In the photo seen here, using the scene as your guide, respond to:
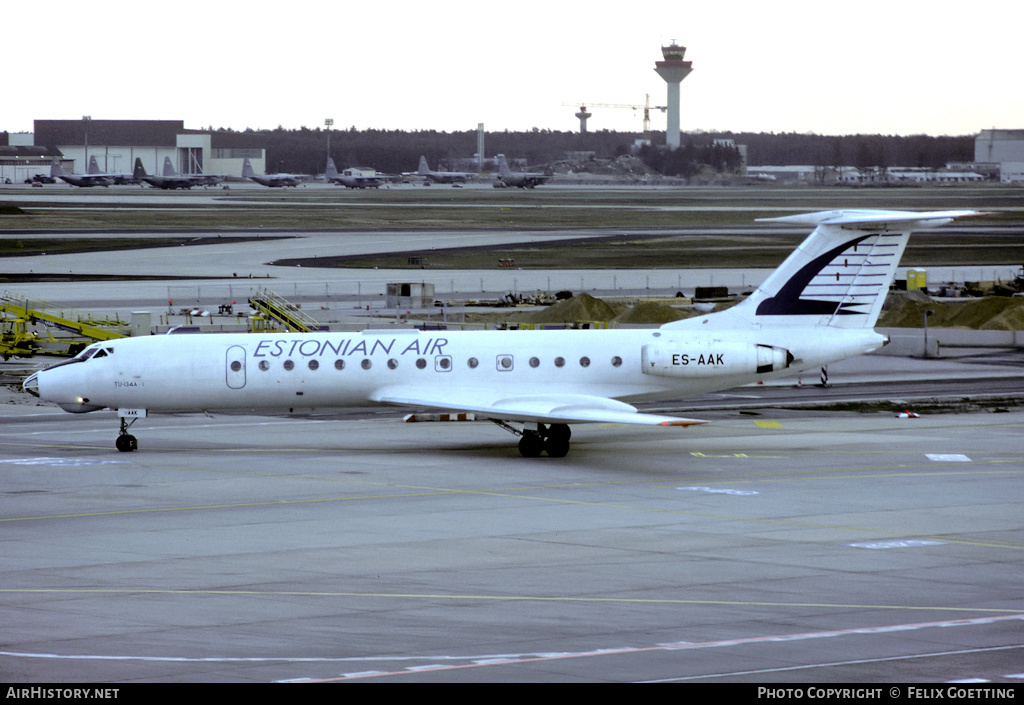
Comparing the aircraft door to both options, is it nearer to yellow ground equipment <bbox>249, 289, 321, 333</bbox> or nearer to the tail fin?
the tail fin

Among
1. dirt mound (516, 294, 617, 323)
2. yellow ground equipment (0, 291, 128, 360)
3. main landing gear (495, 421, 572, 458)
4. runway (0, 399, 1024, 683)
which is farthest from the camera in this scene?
dirt mound (516, 294, 617, 323)

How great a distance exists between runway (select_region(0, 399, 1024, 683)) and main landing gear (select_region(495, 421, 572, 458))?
0.52m

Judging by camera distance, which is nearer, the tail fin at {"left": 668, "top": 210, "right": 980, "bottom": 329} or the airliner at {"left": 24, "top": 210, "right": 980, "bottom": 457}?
the airliner at {"left": 24, "top": 210, "right": 980, "bottom": 457}

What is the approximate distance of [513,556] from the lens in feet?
62.7

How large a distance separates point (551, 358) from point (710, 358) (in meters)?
3.78

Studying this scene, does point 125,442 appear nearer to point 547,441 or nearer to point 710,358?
point 547,441

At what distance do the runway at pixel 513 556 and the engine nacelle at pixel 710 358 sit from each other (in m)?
2.02

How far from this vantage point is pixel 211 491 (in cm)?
2548

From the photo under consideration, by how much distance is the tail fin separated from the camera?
1186 inches

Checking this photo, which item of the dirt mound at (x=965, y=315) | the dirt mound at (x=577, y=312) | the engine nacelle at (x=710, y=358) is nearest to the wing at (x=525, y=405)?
the engine nacelle at (x=710, y=358)

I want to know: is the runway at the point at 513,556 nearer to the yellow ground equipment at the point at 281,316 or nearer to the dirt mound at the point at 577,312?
the yellow ground equipment at the point at 281,316

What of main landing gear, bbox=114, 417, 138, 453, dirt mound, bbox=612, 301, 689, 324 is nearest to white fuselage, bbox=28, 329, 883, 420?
main landing gear, bbox=114, 417, 138, 453

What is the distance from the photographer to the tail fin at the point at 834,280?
98.8ft

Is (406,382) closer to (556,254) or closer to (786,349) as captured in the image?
(786,349)
